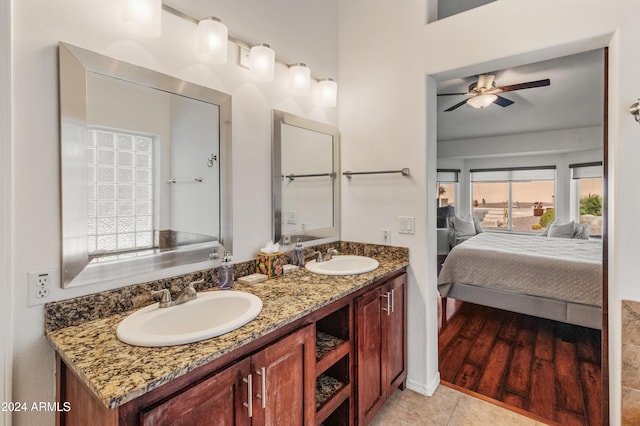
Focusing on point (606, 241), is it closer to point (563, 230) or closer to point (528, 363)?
point (528, 363)

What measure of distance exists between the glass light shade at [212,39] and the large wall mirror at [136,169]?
17 cm

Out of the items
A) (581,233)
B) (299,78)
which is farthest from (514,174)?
(299,78)

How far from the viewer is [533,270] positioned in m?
2.97

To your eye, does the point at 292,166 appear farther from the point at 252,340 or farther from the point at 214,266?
the point at 252,340

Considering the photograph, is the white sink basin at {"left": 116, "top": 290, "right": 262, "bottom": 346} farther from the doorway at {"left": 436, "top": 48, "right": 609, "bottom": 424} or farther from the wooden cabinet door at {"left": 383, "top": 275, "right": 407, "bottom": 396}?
the doorway at {"left": 436, "top": 48, "right": 609, "bottom": 424}

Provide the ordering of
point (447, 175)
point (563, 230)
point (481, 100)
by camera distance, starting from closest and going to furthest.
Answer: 1. point (481, 100)
2. point (563, 230)
3. point (447, 175)

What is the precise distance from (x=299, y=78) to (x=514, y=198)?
6.50 metres

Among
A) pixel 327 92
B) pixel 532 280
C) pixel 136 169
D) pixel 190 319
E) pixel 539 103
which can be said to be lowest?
pixel 532 280

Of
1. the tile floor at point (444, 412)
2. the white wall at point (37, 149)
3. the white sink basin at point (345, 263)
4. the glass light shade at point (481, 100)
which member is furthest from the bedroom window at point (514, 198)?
the white wall at point (37, 149)

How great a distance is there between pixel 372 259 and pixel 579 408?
1.55 meters

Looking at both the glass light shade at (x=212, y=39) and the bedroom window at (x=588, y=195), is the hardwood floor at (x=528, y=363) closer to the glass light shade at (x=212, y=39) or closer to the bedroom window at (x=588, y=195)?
the glass light shade at (x=212, y=39)

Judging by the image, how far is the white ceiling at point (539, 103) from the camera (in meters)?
3.05

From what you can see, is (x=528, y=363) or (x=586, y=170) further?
(x=586, y=170)

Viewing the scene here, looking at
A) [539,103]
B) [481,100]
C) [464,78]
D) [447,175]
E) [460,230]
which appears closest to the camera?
[481,100]
